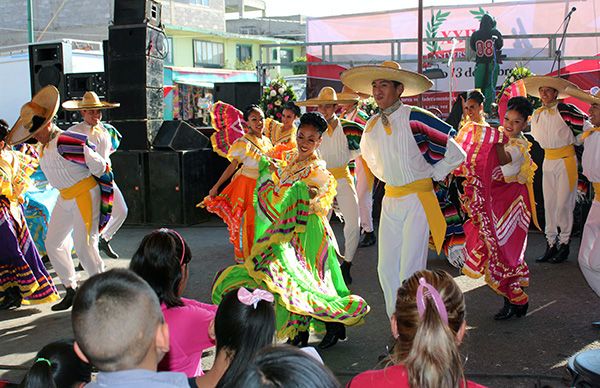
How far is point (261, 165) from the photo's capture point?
192 inches

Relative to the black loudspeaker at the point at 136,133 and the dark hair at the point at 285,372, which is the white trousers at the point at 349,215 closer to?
the black loudspeaker at the point at 136,133

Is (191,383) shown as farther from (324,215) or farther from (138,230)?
(138,230)

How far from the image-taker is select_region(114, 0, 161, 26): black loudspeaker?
33.5 feet

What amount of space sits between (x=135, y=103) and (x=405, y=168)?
6.56m

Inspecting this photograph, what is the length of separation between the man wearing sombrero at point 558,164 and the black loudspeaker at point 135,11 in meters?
5.60

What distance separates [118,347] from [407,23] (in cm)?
1630

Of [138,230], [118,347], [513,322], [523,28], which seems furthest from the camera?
[523,28]

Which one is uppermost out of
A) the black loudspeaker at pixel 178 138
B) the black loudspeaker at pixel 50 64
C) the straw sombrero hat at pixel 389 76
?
the black loudspeaker at pixel 50 64

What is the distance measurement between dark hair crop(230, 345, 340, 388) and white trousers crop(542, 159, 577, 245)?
20.8 ft

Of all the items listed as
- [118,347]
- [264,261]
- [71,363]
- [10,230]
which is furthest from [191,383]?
[10,230]

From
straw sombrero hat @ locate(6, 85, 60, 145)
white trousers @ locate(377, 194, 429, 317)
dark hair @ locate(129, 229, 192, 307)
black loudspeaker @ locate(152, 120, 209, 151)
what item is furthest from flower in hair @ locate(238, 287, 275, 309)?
black loudspeaker @ locate(152, 120, 209, 151)

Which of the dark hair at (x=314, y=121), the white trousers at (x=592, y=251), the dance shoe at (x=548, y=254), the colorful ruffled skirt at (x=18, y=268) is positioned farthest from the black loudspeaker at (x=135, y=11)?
the white trousers at (x=592, y=251)

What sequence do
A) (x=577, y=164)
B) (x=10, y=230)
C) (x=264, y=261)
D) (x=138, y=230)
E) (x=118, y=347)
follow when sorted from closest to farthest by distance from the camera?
(x=118, y=347)
(x=264, y=261)
(x=10, y=230)
(x=577, y=164)
(x=138, y=230)

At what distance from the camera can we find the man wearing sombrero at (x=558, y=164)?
733 centimetres
